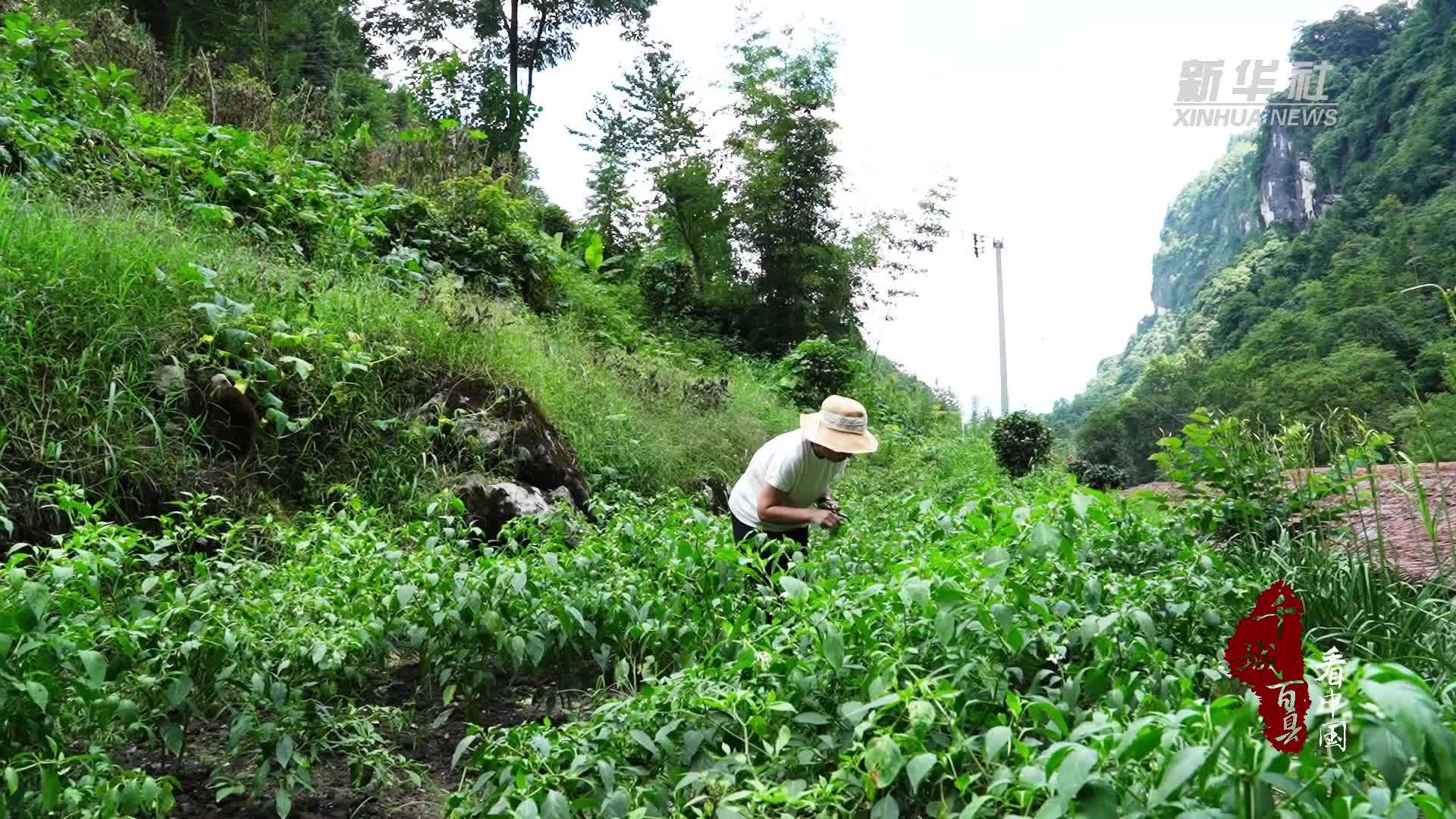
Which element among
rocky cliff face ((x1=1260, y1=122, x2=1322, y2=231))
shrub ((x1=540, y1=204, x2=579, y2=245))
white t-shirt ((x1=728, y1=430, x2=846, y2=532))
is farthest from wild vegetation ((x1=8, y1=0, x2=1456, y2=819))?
shrub ((x1=540, y1=204, x2=579, y2=245))

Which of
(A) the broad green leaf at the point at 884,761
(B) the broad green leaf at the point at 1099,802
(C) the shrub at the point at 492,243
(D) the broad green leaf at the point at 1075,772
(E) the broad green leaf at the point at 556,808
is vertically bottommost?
(E) the broad green leaf at the point at 556,808

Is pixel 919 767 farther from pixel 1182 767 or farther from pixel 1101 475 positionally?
pixel 1101 475

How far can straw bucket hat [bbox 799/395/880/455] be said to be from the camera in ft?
10.0

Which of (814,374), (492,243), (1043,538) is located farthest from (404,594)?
(814,374)

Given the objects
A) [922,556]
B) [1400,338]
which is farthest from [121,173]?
[1400,338]

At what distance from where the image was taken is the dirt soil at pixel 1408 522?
2809 millimetres

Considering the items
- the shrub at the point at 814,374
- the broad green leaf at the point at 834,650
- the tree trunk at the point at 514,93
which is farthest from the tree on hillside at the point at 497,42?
the broad green leaf at the point at 834,650

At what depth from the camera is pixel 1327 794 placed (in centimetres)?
96

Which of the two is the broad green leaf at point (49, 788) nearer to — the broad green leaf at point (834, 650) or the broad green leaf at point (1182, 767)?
the broad green leaf at point (834, 650)

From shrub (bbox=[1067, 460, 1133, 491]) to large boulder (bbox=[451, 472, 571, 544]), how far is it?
4124 millimetres

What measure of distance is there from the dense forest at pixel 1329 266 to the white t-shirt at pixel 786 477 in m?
1.99

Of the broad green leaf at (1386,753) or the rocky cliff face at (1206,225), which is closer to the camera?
the broad green leaf at (1386,753)

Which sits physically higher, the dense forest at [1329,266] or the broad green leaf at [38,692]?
the dense forest at [1329,266]

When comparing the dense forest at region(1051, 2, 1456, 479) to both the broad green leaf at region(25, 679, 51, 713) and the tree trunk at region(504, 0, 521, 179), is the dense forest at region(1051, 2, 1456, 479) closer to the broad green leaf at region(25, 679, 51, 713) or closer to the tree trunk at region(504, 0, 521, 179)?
the broad green leaf at region(25, 679, 51, 713)
